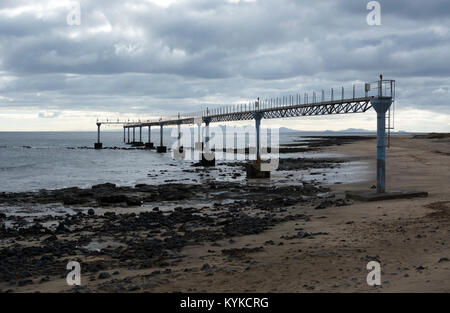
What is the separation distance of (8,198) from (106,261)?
67.4 feet

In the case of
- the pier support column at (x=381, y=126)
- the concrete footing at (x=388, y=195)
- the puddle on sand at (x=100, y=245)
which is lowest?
the puddle on sand at (x=100, y=245)

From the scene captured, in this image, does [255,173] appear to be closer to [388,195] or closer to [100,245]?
[388,195]

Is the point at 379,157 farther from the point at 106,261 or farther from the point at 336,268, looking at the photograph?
the point at 106,261

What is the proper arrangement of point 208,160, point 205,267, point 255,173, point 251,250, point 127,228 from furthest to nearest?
point 208,160
point 255,173
point 127,228
point 251,250
point 205,267

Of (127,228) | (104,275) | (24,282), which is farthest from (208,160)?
(24,282)

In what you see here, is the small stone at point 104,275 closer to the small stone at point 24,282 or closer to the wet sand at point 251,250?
the wet sand at point 251,250

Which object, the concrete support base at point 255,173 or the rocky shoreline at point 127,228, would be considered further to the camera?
the concrete support base at point 255,173

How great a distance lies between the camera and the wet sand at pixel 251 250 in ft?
34.7

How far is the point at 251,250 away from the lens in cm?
1377

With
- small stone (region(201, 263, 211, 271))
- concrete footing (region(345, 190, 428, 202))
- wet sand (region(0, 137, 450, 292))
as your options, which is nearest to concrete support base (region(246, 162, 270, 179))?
wet sand (region(0, 137, 450, 292))

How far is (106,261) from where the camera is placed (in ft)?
44.6

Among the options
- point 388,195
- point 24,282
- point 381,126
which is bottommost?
point 24,282

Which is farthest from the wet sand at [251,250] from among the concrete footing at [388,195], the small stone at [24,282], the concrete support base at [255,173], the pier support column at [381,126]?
the concrete support base at [255,173]

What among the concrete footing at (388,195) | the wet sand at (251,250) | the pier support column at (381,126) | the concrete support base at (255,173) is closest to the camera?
the wet sand at (251,250)
